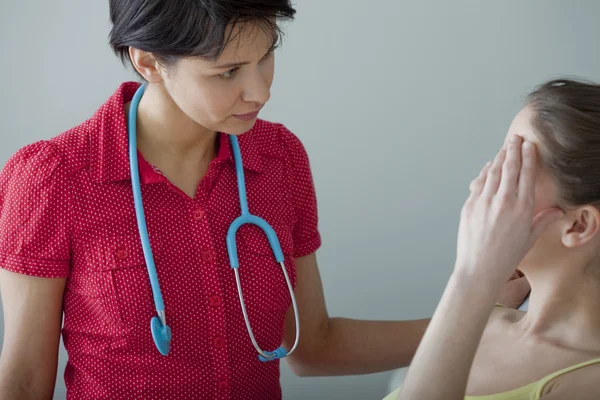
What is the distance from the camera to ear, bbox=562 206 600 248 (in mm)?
1310

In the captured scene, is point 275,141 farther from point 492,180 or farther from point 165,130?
point 492,180

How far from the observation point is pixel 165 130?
159 cm

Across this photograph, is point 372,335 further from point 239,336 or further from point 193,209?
point 193,209

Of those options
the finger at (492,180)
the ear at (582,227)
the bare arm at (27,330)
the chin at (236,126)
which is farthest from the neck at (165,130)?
the ear at (582,227)

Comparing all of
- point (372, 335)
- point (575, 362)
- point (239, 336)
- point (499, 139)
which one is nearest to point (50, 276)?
point (239, 336)

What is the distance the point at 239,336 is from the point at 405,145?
97 cm

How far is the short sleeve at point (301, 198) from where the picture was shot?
1.75 meters

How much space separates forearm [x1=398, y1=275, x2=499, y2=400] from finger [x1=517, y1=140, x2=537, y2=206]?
146mm

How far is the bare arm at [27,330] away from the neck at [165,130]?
0.30 meters

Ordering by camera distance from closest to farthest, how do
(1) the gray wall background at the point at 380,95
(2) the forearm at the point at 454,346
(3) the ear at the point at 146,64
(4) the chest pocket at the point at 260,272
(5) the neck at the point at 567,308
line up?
1. (2) the forearm at the point at 454,346
2. (5) the neck at the point at 567,308
3. (3) the ear at the point at 146,64
4. (4) the chest pocket at the point at 260,272
5. (1) the gray wall background at the point at 380,95

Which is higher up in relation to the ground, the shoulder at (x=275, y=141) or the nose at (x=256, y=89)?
the nose at (x=256, y=89)

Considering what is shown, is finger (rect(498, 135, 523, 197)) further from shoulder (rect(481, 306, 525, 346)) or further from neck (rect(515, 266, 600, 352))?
shoulder (rect(481, 306, 525, 346))

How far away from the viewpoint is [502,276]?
123cm

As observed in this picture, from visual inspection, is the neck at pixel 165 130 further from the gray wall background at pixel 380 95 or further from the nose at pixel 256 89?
the gray wall background at pixel 380 95
